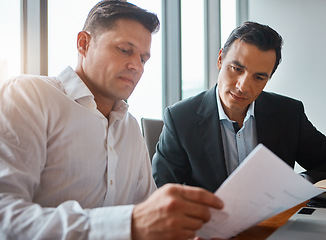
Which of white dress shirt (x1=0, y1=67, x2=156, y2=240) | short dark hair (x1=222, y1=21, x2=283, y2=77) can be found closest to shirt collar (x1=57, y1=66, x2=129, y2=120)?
white dress shirt (x1=0, y1=67, x2=156, y2=240)

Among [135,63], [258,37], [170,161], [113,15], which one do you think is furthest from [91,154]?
[258,37]

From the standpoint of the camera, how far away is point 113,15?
Result: 1248 millimetres

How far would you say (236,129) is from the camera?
1.87 m

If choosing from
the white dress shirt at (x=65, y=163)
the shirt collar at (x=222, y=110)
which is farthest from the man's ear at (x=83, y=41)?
the shirt collar at (x=222, y=110)

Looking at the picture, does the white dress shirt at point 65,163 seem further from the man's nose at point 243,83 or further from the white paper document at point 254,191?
the man's nose at point 243,83

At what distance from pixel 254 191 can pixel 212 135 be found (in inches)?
43.2

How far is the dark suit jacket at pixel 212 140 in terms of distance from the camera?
177cm

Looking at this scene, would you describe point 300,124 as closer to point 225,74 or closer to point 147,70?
point 225,74

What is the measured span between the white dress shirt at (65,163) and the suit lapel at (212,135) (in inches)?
18.0

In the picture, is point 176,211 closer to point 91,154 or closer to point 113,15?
point 91,154

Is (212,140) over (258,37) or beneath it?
beneath

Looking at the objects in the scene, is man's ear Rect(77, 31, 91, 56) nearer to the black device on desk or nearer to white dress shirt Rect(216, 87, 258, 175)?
white dress shirt Rect(216, 87, 258, 175)

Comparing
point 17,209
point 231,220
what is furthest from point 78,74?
point 231,220

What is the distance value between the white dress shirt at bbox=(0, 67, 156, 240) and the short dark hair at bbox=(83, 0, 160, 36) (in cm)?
18
